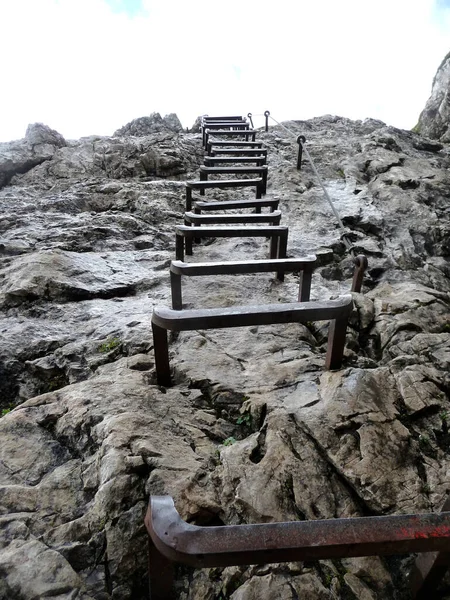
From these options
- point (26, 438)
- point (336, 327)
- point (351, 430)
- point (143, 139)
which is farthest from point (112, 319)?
point (143, 139)

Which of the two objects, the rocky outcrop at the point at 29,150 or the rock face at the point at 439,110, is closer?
the rocky outcrop at the point at 29,150

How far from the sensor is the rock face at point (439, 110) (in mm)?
13133

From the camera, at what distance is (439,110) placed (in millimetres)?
13539

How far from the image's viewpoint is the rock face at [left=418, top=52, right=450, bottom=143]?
517 inches

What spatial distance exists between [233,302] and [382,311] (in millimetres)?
1663

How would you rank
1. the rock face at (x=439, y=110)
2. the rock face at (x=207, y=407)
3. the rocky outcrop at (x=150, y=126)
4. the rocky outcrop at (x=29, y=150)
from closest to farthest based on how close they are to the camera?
1. the rock face at (x=207, y=407)
2. the rocky outcrop at (x=29, y=150)
3. the rock face at (x=439, y=110)
4. the rocky outcrop at (x=150, y=126)

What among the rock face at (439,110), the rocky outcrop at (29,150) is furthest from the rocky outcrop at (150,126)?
the rock face at (439,110)

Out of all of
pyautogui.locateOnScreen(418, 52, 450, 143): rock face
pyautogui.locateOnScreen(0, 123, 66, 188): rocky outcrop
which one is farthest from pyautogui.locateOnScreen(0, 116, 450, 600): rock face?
pyautogui.locateOnScreen(418, 52, 450, 143): rock face

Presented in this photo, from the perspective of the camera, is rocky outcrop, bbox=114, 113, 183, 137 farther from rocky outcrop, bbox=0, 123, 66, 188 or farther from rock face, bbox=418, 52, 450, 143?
rock face, bbox=418, 52, 450, 143

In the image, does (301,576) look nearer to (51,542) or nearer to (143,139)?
(51,542)

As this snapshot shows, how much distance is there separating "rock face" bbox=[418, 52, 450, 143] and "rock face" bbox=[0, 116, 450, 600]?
824cm

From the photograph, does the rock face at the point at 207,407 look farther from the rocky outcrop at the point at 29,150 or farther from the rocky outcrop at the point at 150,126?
the rocky outcrop at the point at 150,126

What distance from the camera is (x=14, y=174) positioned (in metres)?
9.14

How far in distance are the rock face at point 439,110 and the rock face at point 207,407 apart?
27.0 ft
